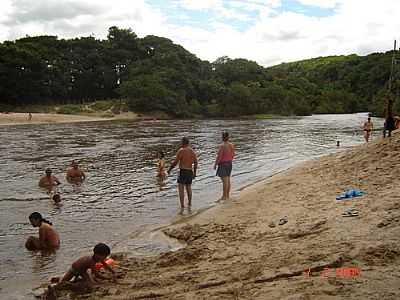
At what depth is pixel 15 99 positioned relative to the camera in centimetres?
7238

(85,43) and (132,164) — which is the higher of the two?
(85,43)

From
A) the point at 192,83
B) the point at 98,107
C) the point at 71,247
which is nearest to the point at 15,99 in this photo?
the point at 98,107

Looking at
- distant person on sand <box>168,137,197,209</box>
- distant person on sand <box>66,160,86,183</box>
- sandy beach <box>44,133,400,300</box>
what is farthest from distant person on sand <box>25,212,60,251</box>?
distant person on sand <box>66,160,86,183</box>

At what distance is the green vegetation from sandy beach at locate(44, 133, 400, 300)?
161 feet

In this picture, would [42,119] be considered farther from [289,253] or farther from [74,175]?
[289,253]

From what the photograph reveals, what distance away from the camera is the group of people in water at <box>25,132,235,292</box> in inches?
276

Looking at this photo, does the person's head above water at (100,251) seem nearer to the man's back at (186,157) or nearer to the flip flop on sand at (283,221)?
the flip flop on sand at (283,221)

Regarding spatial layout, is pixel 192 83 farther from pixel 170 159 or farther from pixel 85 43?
pixel 170 159

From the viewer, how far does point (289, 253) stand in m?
6.73

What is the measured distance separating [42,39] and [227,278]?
274 feet

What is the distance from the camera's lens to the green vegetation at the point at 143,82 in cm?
7256
